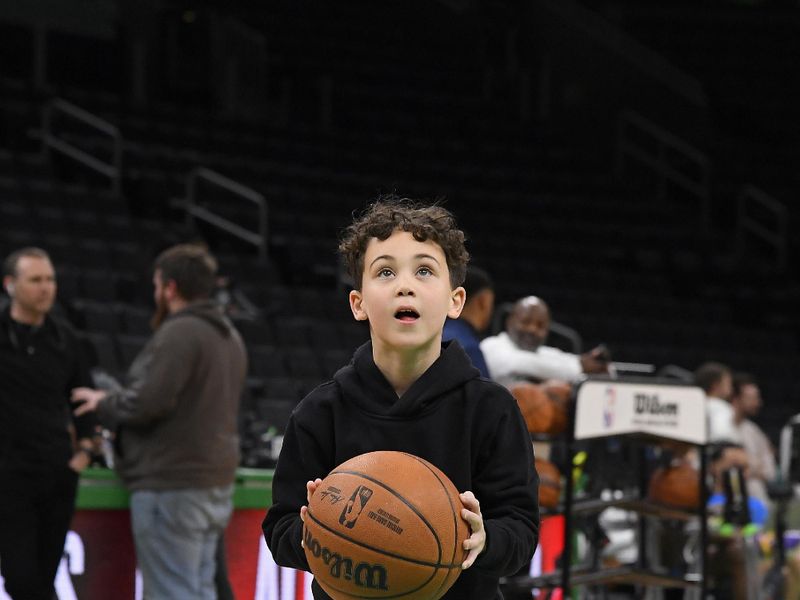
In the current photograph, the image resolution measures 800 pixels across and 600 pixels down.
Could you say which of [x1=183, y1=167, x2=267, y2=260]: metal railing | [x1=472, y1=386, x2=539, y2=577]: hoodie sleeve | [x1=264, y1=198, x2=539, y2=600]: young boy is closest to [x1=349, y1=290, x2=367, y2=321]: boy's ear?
[x1=264, y1=198, x2=539, y2=600]: young boy

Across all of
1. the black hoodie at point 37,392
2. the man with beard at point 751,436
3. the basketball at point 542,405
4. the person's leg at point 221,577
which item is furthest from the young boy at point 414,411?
the man with beard at point 751,436

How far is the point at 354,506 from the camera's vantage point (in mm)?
2734

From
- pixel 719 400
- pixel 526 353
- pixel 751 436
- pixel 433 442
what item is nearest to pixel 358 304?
pixel 433 442

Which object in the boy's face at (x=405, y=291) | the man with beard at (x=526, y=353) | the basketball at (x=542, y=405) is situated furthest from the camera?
the man with beard at (x=526, y=353)

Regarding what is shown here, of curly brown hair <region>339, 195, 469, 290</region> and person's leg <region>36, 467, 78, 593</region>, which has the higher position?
curly brown hair <region>339, 195, 469, 290</region>

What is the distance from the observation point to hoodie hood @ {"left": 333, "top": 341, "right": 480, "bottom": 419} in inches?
114

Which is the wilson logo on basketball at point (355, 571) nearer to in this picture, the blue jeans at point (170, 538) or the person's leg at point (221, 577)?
the blue jeans at point (170, 538)

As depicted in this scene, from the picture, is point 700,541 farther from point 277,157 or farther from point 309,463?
point 277,157

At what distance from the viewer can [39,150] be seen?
13852 mm

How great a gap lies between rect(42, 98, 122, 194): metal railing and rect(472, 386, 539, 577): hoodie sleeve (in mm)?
10939

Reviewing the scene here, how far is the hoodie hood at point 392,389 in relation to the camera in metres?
2.90

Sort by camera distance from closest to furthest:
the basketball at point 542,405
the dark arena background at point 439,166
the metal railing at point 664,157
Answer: the basketball at point 542,405 → the dark arena background at point 439,166 → the metal railing at point 664,157

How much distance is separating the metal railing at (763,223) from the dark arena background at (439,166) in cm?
4

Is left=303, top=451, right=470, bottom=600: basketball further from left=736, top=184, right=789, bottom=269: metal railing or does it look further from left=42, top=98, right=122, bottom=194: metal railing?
left=736, top=184, right=789, bottom=269: metal railing
